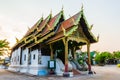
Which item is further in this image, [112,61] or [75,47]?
[112,61]

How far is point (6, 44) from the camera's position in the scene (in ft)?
81.8

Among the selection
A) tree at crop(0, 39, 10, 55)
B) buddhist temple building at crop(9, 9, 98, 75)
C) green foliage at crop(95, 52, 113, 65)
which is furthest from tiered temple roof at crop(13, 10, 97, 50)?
green foliage at crop(95, 52, 113, 65)

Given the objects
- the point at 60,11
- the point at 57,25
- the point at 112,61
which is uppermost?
the point at 60,11

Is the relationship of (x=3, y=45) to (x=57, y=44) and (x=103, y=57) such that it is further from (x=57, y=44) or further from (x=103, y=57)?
(x=103, y=57)

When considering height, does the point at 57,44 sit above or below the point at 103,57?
above

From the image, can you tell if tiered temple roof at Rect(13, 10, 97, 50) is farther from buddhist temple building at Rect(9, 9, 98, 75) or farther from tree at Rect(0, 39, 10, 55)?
tree at Rect(0, 39, 10, 55)

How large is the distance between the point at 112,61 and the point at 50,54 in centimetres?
4248

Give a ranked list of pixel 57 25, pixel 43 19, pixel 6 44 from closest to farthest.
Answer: pixel 57 25
pixel 43 19
pixel 6 44

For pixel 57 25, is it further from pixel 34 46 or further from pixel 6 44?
pixel 6 44

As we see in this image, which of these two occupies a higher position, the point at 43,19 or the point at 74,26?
the point at 43,19

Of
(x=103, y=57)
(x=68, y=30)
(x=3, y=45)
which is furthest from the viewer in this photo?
(x=103, y=57)

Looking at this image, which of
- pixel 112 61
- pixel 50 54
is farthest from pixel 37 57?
pixel 112 61

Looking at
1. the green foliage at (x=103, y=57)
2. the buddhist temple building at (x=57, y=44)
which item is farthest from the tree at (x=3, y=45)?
the green foliage at (x=103, y=57)

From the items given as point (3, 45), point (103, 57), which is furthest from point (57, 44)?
point (103, 57)
